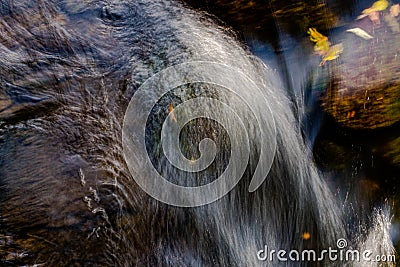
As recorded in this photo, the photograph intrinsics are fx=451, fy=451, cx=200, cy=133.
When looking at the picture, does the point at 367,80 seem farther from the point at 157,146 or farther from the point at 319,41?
the point at 157,146

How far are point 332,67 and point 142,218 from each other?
1.90m

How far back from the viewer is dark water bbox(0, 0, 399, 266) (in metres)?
3.00

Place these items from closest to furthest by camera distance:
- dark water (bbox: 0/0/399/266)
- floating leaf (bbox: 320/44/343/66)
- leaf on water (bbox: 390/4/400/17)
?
1. dark water (bbox: 0/0/399/266)
2. leaf on water (bbox: 390/4/400/17)
3. floating leaf (bbox: 320/44/343/66)

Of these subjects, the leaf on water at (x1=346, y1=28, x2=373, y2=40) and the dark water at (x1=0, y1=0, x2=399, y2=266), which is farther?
the leaf on water at (x1=346, y1=28, x2=373, y2=40)

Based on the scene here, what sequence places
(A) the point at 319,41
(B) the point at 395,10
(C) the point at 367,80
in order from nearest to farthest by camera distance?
(B) the point at 395,10, (C) the point at 367,80, (A) the point at 319,41

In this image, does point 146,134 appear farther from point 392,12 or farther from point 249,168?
point 392,12

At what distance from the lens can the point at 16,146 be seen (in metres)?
3.09

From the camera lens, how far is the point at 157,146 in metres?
3.31

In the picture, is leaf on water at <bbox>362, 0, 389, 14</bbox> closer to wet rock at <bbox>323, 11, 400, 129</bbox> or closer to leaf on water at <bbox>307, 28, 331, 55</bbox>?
wet rock at <bbox>323, 11, 400, 129</bbox>

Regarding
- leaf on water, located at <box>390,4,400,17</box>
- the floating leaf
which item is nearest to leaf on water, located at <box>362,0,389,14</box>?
leaf on water, located at <box>390,4,400,17</box>

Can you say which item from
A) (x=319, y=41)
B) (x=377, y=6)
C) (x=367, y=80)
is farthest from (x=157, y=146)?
(x=377, y=6)

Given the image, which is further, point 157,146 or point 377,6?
point 377,6

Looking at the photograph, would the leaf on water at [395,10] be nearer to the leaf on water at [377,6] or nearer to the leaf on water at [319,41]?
the leaf on water at [377,6]

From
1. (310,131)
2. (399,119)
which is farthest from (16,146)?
(399,119)
